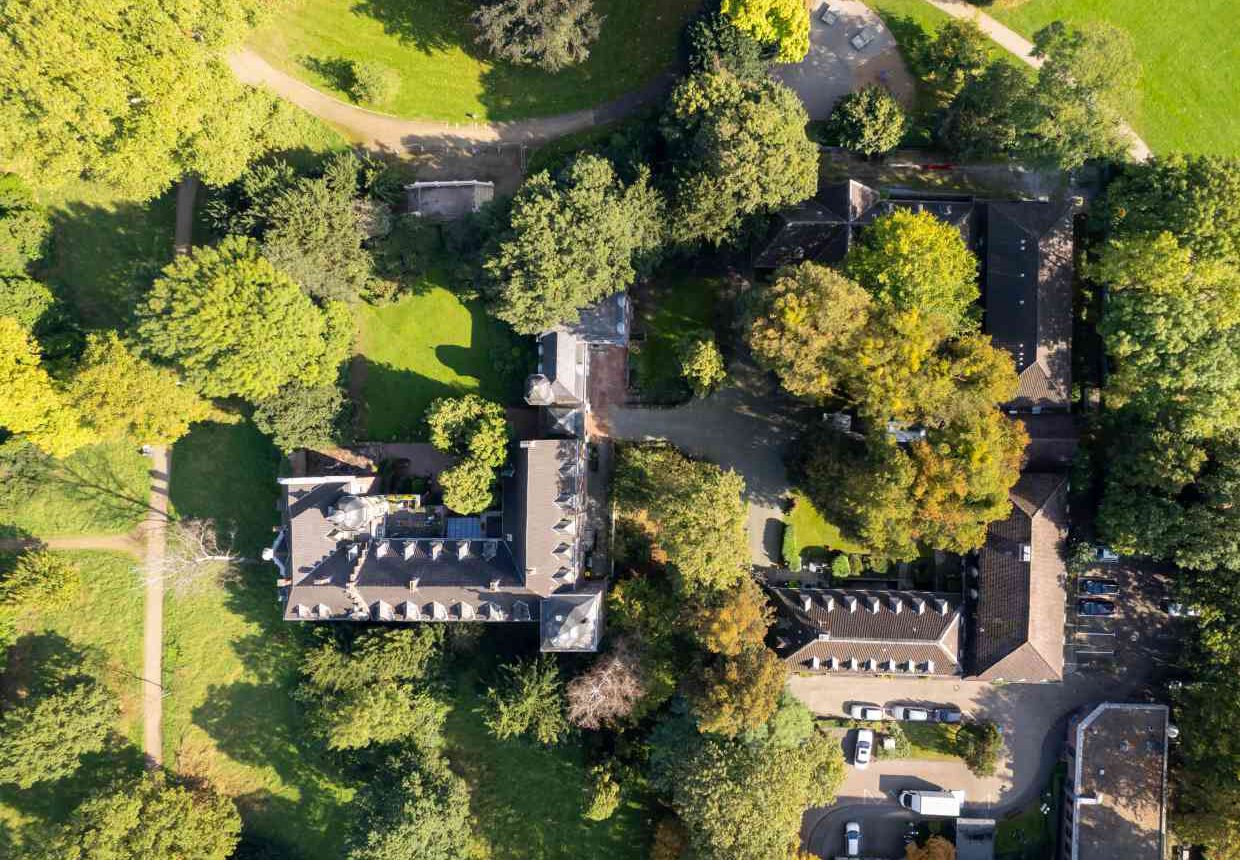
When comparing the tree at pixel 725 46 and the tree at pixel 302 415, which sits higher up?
the tree at pixel 725 46

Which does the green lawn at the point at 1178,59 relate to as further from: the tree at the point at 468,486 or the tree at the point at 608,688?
the tree at the point at 608,688

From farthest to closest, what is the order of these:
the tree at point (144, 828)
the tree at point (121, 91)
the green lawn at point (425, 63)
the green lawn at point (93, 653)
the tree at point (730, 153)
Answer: the green lawn at point (93, 653) < the green lawn at point (425, 63) < the tree at point (144, 828) < the tree at point (730, 153) < the tree at point (121, 91)

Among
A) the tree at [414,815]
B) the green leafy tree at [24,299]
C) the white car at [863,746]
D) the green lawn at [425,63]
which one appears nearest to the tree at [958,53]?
the green lawn at [425,63]

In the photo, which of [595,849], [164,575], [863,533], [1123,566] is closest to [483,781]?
[595,849]

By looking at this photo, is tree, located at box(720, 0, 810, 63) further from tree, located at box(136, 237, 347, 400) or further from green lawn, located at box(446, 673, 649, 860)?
green lawn, located at box(446, 673, 649, 860)

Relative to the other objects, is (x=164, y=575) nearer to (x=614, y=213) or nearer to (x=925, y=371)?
(x=614, y=213)

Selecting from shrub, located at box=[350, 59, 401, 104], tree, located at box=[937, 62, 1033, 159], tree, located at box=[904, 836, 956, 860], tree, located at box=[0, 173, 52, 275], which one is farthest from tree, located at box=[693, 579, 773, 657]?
tree, located at box=[0, 173, 52, 275]
